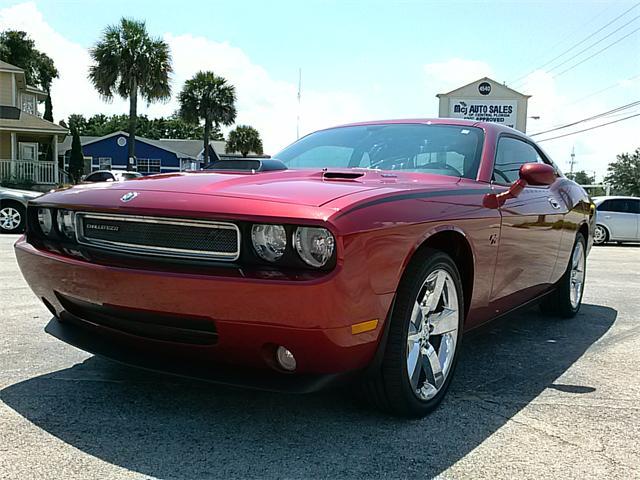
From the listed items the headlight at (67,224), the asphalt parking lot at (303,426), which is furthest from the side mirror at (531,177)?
the headlight at (67,224)

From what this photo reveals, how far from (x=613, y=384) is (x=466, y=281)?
109 centimetres

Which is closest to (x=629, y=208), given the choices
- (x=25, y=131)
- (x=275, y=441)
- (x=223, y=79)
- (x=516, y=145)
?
(x=516, y=145)

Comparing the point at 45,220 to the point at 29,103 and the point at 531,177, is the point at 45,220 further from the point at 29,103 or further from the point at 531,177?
the point at 29,103

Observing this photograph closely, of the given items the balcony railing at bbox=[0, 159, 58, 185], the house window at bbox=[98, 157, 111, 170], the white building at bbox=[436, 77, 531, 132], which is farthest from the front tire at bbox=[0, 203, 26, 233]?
the house window at bbox=[98, 157, 111, 170]

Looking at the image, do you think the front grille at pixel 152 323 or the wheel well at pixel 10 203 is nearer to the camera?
the front grille at pixel 152 323

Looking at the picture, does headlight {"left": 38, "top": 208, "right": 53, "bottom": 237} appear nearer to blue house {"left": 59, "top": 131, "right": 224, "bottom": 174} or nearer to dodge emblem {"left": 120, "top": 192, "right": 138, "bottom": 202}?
dodge emblem {"left": 120, "top": 192, "right": 138, "bottom": 202}

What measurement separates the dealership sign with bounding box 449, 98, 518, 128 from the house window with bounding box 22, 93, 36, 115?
20.7 meters

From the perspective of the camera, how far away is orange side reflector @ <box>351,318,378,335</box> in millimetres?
2371

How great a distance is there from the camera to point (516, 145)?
4.39m

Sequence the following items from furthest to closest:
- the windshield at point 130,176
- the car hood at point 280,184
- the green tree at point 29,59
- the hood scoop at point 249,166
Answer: the green tree at point 29,59, the windshield at point 130,176, the hood scoop at point 249,166, the car hood at point 280,184

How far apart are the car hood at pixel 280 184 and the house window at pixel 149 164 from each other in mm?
45283

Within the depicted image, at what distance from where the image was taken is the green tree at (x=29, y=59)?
44750 millimetres

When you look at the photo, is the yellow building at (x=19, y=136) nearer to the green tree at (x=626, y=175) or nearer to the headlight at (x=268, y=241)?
the headlight at (x=268, y=241)

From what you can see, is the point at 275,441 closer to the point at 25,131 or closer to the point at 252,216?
the point at 252,216
